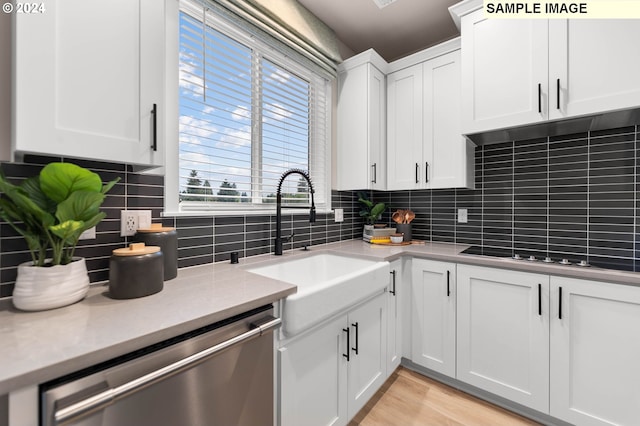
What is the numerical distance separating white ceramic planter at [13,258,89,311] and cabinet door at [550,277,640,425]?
6.76 ft

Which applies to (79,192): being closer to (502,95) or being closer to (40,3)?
(40,3)

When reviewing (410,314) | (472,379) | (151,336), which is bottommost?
(472,379)

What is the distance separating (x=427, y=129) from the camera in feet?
6.89

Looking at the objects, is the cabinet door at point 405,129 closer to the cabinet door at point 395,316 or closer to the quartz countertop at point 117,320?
the cabinet door at point 395,316

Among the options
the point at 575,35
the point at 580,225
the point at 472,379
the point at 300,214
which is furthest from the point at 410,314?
the point at 575,35

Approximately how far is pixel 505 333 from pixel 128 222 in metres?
2.03

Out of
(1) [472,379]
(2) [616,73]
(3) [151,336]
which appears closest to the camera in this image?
(3) [151,336]

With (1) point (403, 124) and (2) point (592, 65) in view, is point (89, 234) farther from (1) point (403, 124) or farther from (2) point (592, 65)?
(2) point (592, 65)

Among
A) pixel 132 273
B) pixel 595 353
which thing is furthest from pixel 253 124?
pixel 595 353

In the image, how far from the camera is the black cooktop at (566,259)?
1.39 meters

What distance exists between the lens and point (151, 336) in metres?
0.66

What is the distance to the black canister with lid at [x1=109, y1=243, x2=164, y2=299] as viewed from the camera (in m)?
0.87

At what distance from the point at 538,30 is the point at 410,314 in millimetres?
1896

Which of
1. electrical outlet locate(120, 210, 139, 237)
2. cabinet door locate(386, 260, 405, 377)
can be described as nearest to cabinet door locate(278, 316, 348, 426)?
cabinet door locate(386, 260, 405, 377)
